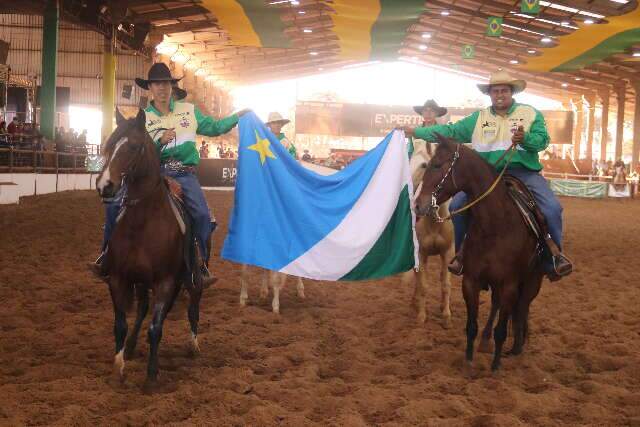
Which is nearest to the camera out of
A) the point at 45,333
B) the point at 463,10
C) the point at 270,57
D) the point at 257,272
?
the point at 45,333

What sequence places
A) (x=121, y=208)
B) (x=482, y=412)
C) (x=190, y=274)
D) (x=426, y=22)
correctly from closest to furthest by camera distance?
(x=482, y=412)
(x=121, y=208)
(x=190, y=274)
(x=426, y=22)

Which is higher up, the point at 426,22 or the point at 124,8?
the point at 426,22

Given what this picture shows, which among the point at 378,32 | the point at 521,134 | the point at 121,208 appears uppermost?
the point at 378,32

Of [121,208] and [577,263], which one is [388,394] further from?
[577,263]

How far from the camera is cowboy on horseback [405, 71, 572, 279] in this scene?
5105 mm

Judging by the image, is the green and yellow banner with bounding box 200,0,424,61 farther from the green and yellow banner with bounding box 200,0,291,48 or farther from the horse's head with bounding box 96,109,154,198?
the horse's head with bounding box 96,109,154,198

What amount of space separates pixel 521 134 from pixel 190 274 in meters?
2.74

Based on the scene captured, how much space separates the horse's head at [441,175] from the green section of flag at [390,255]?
84cm

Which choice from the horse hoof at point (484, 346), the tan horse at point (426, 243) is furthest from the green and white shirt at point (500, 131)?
the horse hoof at point (484, 346)

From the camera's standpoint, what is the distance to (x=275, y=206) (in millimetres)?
5605

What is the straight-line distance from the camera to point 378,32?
20891mm

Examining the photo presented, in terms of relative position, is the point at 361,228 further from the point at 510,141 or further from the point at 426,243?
the point at 510,141

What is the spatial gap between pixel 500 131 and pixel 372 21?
1446 centimetres

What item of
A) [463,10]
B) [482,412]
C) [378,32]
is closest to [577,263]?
[482,412]
